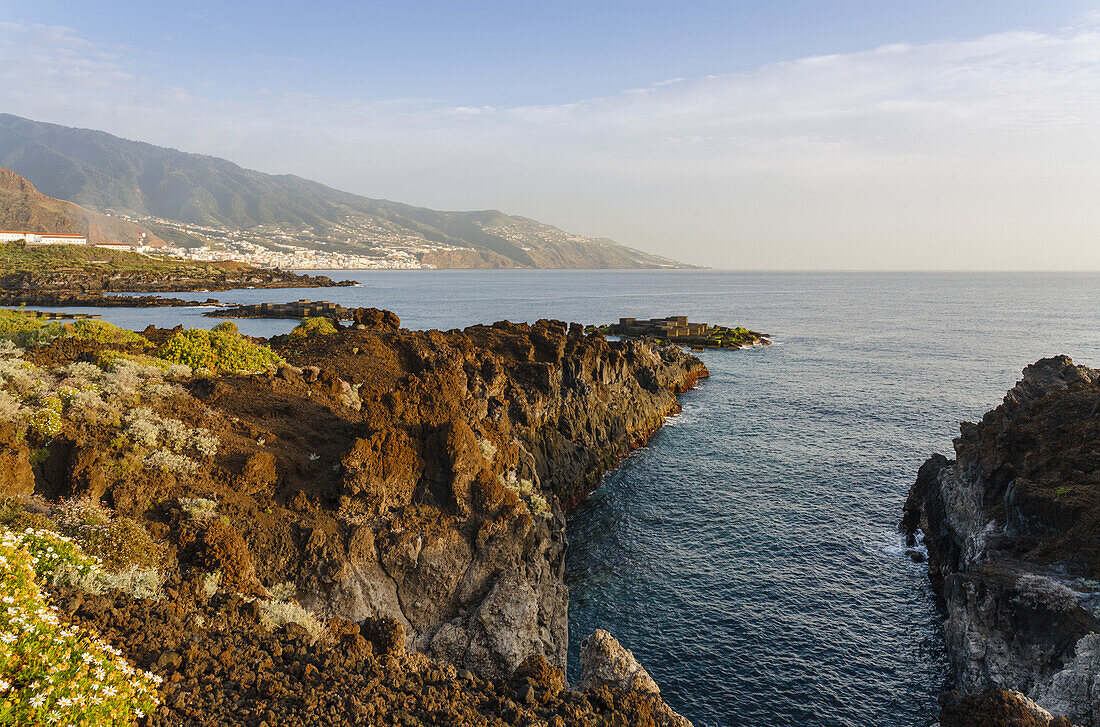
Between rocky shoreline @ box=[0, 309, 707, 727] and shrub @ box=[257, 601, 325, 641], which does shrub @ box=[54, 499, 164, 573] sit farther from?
shrub @ box=[257, 601, 325, 641]

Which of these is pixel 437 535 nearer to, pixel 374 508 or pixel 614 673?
pixel 374 508

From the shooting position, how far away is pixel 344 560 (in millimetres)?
17703

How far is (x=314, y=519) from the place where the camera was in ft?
60.0

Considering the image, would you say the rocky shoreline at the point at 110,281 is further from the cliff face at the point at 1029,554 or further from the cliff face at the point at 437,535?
the cliff face at the point at 1029,554

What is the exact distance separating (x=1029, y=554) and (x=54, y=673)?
27.6 metres

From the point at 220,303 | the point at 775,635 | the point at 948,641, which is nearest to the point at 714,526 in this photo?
the point at 775,635

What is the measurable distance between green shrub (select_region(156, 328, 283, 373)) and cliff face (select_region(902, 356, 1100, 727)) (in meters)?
32.8

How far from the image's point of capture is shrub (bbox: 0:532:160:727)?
26.4 feet

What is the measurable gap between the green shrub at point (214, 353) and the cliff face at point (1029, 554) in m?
32.8

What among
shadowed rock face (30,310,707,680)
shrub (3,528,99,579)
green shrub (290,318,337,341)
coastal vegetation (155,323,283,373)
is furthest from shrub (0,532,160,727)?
green shrub (290,318,337,341)

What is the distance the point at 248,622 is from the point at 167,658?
2721 mm

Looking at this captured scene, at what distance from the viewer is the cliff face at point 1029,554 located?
1717 cm

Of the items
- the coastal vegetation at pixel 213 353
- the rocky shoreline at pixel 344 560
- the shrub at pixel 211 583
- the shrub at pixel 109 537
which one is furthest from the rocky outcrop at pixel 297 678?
the coastal vegetation at pixel 213 353

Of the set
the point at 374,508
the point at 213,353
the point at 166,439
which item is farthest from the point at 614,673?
the point at 213,353
